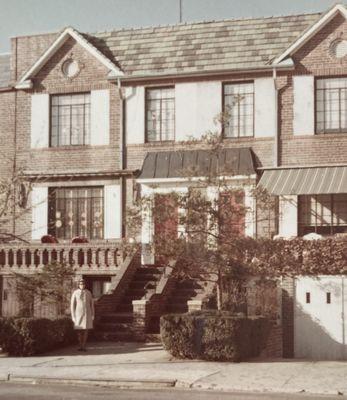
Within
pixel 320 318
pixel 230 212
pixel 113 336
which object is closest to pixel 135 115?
pixel 113 336

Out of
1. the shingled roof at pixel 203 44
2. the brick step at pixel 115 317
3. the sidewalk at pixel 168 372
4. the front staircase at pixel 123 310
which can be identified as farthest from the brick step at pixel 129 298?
the shingled roof at pixel 203 44

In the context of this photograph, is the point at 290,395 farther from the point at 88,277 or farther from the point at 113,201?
the point at 113,201

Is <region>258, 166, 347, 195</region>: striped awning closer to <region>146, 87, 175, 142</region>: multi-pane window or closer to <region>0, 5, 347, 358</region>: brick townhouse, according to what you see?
<region>0, 5, 347, 358</region>: brick townhouse

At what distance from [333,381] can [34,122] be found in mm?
16193

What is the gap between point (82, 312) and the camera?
20.7m

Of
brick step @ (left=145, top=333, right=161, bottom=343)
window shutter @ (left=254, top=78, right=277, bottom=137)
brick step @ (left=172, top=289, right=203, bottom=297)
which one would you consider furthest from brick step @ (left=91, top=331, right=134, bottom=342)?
window shutter @ (left=254, top=78, right=277, bottom=137)

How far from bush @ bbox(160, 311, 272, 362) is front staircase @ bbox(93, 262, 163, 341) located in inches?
131

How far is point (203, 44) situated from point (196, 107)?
2.34 metres

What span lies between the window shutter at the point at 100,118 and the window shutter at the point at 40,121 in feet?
5.50

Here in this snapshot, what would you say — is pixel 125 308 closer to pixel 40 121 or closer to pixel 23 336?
pixel 23 336

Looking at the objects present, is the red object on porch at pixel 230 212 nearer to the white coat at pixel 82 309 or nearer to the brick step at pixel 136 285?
the white coat at pixel 82 309

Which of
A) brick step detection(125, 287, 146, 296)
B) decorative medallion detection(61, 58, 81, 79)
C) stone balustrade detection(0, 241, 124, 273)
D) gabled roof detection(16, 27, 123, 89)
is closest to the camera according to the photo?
brick step detection(125, 287, 146, 296)

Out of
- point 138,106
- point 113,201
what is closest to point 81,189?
point 113,201

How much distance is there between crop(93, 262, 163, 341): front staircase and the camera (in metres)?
21.8
